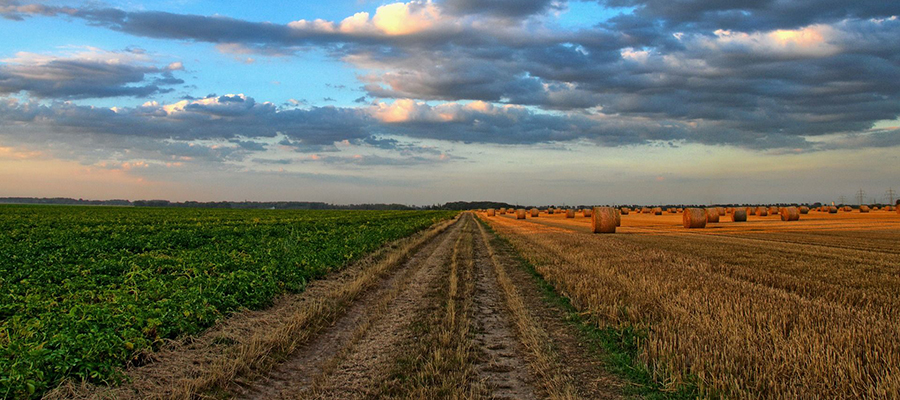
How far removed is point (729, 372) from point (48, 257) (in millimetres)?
17329

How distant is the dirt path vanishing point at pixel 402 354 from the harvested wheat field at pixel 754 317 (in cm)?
98

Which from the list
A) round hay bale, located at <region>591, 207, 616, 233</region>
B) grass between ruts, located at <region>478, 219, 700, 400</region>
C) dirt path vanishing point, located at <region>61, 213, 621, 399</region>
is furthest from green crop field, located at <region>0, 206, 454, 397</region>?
round hay bale, located at <region>591, 207, 616, 233</region>

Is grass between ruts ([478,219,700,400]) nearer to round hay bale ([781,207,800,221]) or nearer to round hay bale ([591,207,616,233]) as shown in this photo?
round hay bale ([591,207,616,233])

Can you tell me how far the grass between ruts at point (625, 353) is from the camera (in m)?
5.59

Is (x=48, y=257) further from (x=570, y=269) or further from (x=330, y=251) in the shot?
(x=570, y=269)

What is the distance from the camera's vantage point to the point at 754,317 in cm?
807

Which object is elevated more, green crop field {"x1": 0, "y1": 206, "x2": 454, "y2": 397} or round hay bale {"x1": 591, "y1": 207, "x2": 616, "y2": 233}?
round hay bale {"x1": 591, "y1": 207, "x2": 616, "y2": 233}

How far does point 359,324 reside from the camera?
9.02 meters

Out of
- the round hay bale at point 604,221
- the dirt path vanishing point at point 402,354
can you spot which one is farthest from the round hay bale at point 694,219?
the dirt path vanishing point at point 402,354

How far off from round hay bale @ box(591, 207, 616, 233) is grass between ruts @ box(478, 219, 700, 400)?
25164 mm


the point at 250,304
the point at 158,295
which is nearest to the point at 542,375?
the point at 250,304

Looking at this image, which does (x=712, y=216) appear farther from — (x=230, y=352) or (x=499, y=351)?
(x=230, y=352)

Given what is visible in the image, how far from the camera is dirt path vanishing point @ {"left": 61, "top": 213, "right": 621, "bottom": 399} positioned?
5.79 m

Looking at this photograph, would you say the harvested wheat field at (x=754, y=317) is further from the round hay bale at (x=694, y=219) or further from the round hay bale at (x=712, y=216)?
the round hay bale at (x=712, y=216)
